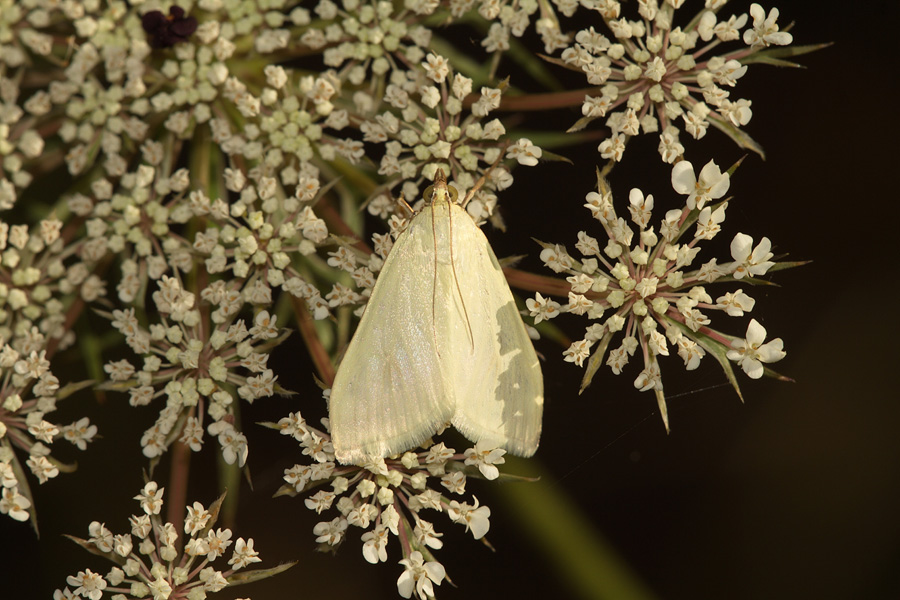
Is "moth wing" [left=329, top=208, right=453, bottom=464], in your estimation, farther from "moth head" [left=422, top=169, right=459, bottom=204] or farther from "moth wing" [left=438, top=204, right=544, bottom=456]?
"moth head" [left=422, top=169, right=459, bottom=204]

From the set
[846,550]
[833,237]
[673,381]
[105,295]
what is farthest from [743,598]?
[105,295]

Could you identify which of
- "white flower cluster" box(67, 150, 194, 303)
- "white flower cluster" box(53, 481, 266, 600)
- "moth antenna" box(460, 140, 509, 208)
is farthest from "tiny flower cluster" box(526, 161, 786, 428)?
"white flower cluster" box(67, 150, 194, 303)

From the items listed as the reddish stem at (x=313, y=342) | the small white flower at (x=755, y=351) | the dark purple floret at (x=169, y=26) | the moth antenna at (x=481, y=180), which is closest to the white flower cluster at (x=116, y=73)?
the dark purple floret at (x=169, y=26)

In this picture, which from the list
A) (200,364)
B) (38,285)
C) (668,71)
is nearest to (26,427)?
(38,285)

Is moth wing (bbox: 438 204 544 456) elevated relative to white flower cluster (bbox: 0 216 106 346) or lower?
elevated

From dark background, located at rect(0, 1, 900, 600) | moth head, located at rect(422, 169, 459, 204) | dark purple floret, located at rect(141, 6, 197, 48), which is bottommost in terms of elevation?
dark background, located at rect(0, 1, 900, 600)

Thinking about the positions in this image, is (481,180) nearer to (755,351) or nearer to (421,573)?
(755,351)

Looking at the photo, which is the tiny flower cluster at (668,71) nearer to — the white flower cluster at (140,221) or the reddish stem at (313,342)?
the reddish stem at (313,342)
